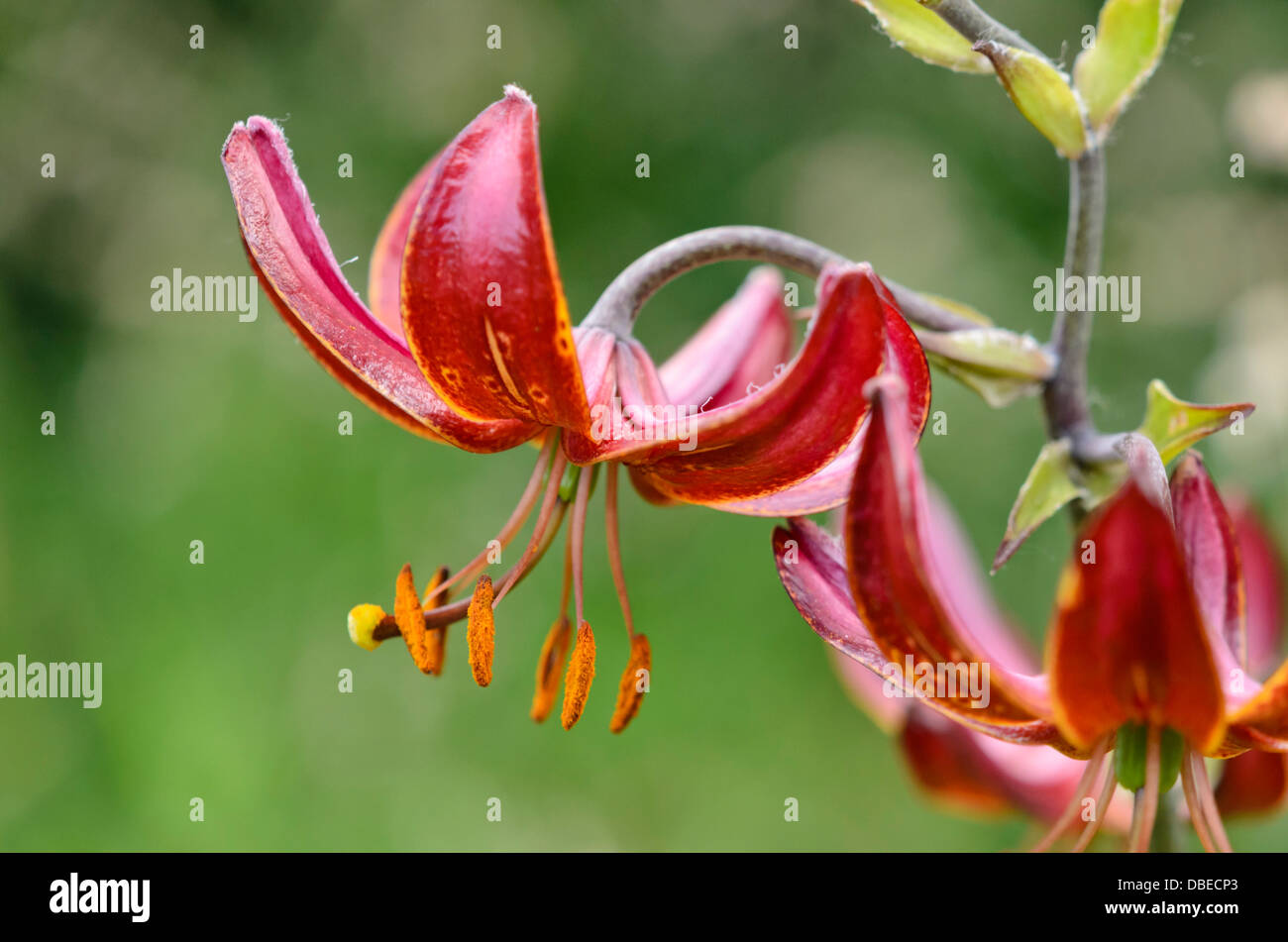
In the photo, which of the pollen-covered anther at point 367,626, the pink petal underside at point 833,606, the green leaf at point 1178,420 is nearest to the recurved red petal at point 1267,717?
the pink petal underside at point 833,606

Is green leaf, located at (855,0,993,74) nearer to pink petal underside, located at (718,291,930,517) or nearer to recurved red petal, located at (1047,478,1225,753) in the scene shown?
pink petal underside, located at (718,291,930,517)

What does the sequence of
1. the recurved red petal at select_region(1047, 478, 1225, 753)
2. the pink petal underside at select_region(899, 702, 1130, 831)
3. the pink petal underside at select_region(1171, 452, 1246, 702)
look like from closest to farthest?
the recurved red petal at select_region(1047, 478, 1225, 753) → the pink petal underside at select_region(1171, 452, 1246, 702) → the pink petal underside at select_region(899, 702, 1130, 831)

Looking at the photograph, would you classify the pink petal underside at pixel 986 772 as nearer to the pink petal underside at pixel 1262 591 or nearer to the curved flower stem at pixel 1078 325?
the pink petal underside at pixel 1262 591

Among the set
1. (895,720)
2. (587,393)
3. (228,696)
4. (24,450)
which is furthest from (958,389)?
(24,450)

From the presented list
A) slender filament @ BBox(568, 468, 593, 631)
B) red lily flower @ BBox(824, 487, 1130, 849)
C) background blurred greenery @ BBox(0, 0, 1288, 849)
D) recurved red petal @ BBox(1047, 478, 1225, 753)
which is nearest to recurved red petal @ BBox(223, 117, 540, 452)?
slender filament @ BBox(568, 468, 593, 631)

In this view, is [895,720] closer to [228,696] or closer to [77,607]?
[228,696]

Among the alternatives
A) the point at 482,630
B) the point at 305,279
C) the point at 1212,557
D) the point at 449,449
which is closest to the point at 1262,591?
the point at 1212,557
